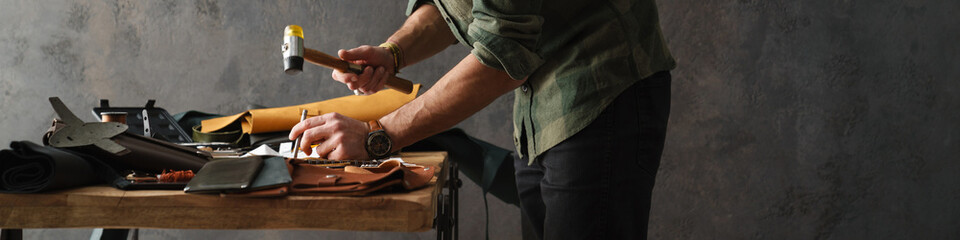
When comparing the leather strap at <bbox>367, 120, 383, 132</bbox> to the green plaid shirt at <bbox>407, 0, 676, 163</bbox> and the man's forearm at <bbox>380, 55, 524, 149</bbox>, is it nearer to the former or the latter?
the man's forearm at <bbox>380, 55, 524, 149</bbox>

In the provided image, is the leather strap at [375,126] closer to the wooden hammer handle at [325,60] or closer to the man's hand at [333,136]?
the man's hand at [333,136]

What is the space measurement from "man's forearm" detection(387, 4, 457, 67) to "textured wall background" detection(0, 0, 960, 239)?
5.33 feet

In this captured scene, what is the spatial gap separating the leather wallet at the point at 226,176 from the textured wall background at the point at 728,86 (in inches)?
93.0

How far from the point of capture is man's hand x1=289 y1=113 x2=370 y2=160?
3.95 ft

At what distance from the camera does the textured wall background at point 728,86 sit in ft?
10.7

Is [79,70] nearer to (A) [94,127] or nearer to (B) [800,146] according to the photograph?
(A) [94,127]

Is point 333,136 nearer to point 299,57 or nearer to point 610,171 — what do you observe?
point 299,57

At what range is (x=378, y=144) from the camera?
124 centimetres

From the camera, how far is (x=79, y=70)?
3.35 metres

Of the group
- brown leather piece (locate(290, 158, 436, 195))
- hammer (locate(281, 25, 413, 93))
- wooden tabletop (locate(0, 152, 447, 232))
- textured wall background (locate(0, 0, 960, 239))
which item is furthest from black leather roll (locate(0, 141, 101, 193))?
textured wall background (locate(0, 0, 960, 239))

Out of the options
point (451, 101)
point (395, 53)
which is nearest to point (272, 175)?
point (451, 101)

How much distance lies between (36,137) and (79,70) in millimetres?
442

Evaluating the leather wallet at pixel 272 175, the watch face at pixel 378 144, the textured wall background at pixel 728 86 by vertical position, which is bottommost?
the textured wall background at pixel 728 86

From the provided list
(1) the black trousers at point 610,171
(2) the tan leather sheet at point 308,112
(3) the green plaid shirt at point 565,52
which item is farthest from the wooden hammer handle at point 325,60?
(2) the tan leather sheet at point 308,112
